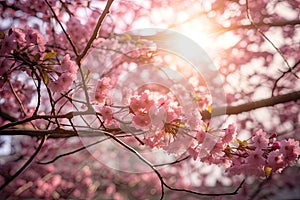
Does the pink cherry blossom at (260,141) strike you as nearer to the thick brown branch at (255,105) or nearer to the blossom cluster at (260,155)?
the blossom cluster at (260,155)

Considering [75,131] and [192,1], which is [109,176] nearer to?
[192,1]

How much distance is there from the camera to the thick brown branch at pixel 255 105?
306 centimetres

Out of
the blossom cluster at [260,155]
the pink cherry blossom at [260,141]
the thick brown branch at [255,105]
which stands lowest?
the blossom cluster at [260,155]

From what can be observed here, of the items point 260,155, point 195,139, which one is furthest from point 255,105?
point 195,139

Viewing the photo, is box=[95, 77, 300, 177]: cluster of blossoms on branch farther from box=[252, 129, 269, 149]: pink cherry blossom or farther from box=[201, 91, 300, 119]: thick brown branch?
box=[201, 91, 300, 119]: thick brown branch

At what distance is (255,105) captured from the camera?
10.2 feet

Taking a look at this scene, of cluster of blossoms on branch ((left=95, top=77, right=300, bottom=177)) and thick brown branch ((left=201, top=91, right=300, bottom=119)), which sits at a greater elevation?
thick brown branch ((left=201, top=91, right=300, bottom=119))

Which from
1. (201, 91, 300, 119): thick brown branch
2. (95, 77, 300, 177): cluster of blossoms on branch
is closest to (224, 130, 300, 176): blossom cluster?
(95, 77, 300, 177): cluster of blossoms on branch

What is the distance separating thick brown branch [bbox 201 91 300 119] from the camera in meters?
3.06

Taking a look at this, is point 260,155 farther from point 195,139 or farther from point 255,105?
point 255,105

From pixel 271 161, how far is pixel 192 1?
12.2 feet

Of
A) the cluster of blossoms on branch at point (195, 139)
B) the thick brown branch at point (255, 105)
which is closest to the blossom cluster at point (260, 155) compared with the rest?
the cluster of blossoms on branch at point (195, 139)

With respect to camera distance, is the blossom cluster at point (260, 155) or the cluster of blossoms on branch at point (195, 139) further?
the blossom cluster at point (260, 155)

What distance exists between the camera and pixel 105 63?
17.9 feet
